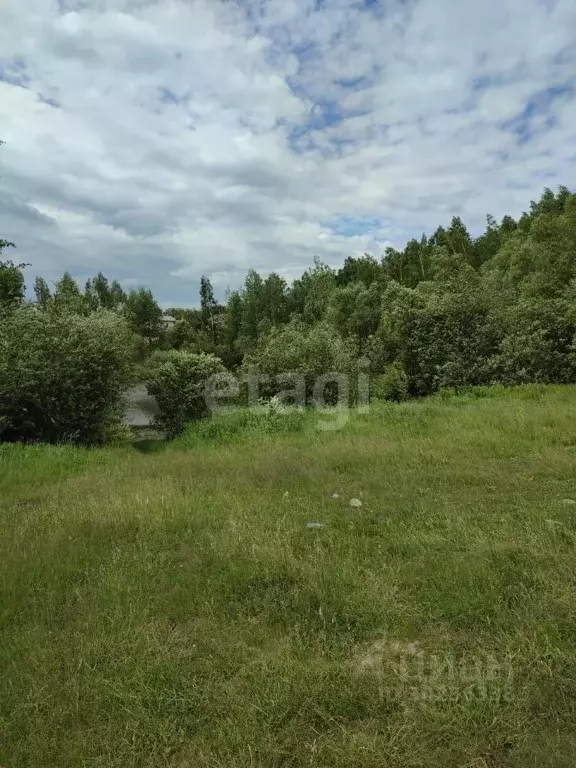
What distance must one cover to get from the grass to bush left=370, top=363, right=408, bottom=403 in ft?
36.3

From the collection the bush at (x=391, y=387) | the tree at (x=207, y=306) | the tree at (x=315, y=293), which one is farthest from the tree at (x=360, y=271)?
the bush at (x=391, y=387)

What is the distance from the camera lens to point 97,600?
13.0ft

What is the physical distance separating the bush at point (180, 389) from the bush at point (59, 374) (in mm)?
2121

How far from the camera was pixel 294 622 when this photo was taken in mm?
3588

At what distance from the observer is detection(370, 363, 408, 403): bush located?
18.2m

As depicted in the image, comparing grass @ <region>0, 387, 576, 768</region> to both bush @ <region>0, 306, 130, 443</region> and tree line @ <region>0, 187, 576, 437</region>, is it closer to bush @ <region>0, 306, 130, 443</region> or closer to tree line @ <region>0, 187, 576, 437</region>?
bush @ <region>0, 306, 130, 443</region>

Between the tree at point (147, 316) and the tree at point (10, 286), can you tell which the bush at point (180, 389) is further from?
the tree at point (147, 316)

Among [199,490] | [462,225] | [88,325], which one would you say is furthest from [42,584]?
[462,225]

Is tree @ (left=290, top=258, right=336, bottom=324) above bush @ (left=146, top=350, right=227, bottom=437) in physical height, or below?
above

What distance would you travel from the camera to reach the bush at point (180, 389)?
15.7 m

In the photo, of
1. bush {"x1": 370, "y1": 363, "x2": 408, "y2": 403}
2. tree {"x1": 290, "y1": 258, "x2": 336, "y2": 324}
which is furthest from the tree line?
tree {"x1": 290, "y1": 258, "x2": 336, "y2": 324}

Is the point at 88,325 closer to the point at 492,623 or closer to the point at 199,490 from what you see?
the point at 199,490

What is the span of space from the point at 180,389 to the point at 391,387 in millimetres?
7598

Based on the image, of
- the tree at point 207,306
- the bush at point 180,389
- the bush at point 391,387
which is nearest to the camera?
Answer: the bush at point 180,389
